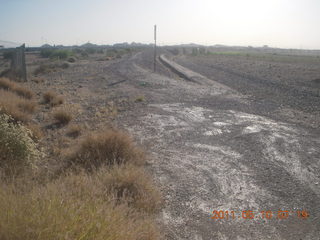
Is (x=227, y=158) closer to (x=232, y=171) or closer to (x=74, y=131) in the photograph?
(x=232, y=171)

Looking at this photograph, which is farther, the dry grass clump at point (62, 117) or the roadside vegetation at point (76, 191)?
the dry grass clump at point (62, 117)

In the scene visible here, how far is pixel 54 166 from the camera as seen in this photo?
225 inches

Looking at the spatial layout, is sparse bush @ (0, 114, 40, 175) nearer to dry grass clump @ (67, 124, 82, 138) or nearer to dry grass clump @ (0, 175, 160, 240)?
dry grass clump @ (0, 175, 160, 240)

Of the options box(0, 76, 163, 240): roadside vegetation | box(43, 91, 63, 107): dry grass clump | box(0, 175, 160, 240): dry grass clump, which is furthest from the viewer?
box(43, 91, 63, 107): dry grass clump

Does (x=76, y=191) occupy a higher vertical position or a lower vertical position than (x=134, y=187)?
higher

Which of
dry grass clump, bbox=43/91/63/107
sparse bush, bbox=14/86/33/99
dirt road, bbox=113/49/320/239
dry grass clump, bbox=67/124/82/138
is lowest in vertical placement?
dirt road, bbox=113/49/320/239

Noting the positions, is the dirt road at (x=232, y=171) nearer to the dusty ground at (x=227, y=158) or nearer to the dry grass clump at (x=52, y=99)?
the dusty ground at (x=227, y=158)

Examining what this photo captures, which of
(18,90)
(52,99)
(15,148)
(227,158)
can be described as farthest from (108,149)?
(18,90)

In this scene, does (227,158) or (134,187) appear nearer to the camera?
(134,187)

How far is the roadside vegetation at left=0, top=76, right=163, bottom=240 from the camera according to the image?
2.59m

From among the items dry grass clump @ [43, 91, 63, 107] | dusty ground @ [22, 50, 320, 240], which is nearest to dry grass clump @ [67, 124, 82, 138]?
dusty ground @ [22, 50, 320, 240]

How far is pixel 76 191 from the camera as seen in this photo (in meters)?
3.67

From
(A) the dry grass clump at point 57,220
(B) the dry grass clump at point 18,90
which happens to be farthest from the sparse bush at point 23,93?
(A) the dry grass clump at point 57,220

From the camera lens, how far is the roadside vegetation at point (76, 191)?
2590 mm
